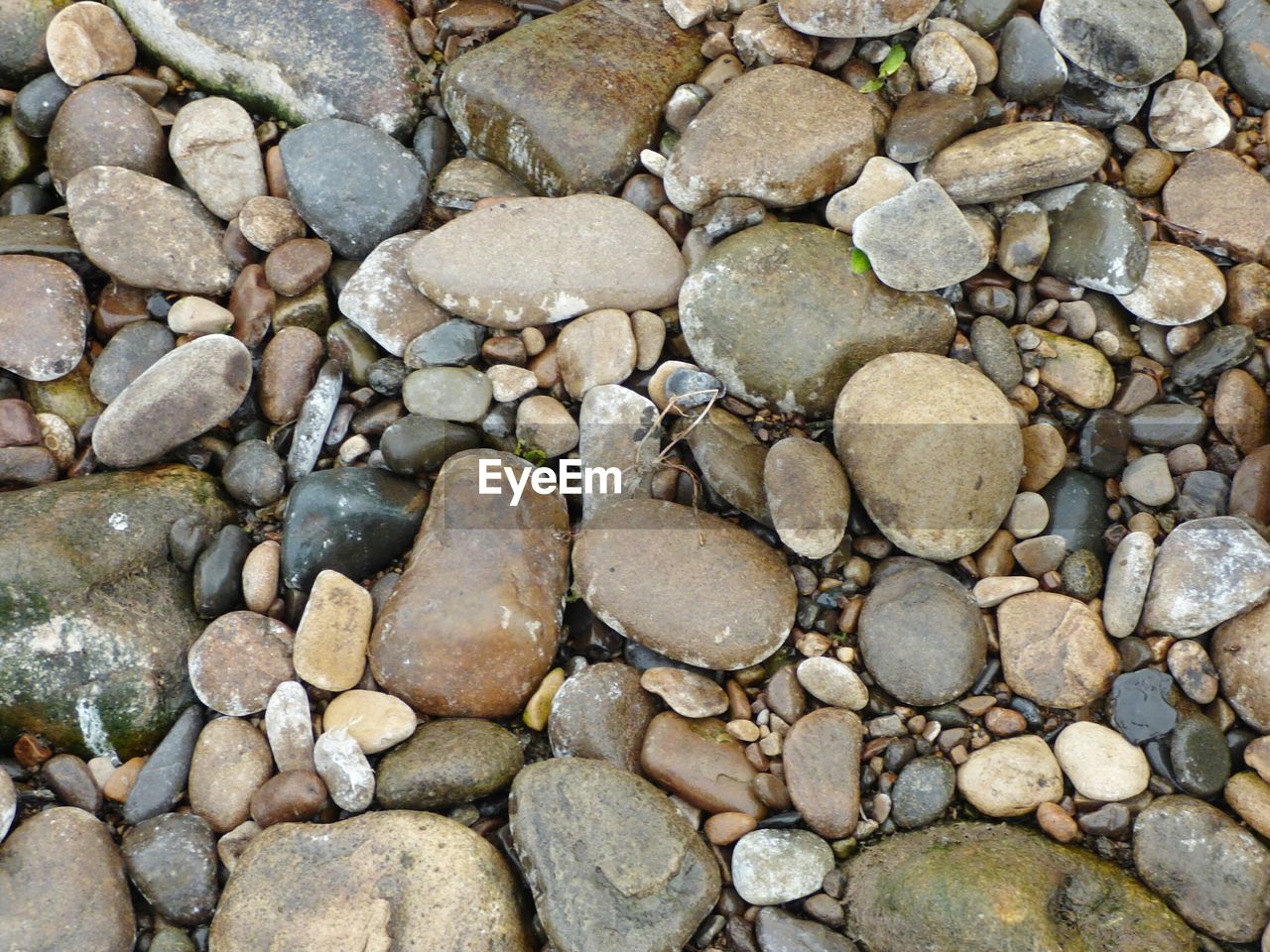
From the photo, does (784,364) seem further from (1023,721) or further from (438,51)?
(438,51)

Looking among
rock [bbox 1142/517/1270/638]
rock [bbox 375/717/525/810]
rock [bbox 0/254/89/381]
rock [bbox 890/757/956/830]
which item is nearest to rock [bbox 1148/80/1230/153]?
rock [bbox 1142/517/1270/638]

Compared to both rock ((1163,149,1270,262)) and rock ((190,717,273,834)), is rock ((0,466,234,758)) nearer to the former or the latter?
rock ((190,717,273,834))

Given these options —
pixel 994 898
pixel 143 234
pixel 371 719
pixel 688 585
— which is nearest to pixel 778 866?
pixel 994 898

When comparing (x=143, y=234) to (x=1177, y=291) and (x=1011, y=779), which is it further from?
(x=1177, y=291)

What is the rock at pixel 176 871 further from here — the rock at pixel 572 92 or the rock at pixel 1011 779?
the rock at pixel 572 92

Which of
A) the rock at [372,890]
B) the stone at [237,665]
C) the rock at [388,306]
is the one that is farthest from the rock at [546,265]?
the rock at [372,890]

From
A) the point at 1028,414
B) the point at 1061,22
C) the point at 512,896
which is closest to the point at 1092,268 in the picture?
the point at 1028,414
